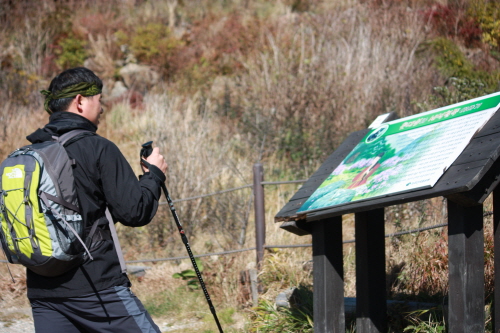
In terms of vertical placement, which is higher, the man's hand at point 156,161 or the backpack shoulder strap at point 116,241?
the man's hand at point 156,161

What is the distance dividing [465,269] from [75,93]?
6.70 ft

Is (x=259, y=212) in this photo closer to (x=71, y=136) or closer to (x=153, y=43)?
(x=71, y=136)

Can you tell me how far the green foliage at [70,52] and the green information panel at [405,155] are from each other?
1210 cm

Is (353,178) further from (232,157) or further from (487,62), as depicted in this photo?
(487,62)

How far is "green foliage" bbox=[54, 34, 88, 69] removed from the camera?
14.2m

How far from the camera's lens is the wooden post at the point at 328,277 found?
344cm

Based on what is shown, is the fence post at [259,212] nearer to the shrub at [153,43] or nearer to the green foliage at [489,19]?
the green foliage at [489,19]

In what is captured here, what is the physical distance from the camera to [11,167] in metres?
2.28

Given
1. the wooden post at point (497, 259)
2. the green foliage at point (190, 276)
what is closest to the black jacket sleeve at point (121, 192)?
the wooden post at point (497, 259)

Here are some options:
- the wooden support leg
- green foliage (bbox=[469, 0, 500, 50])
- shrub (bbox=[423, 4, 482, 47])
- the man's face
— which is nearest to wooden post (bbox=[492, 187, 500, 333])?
the wooden support leg

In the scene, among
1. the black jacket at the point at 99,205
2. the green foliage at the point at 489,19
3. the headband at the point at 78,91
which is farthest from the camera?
the green foliage at the point at 489,19

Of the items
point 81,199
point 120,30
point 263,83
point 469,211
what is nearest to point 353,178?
point 469,211

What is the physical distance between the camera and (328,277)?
3.45 meters

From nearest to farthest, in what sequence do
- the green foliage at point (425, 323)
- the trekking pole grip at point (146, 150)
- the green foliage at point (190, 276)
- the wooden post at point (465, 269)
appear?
the trekking pole grip at point (146, 150)
the wooden post at point (465, 269)
the green foliage at point (425, 323)
the green foliage at point (190, 276)
